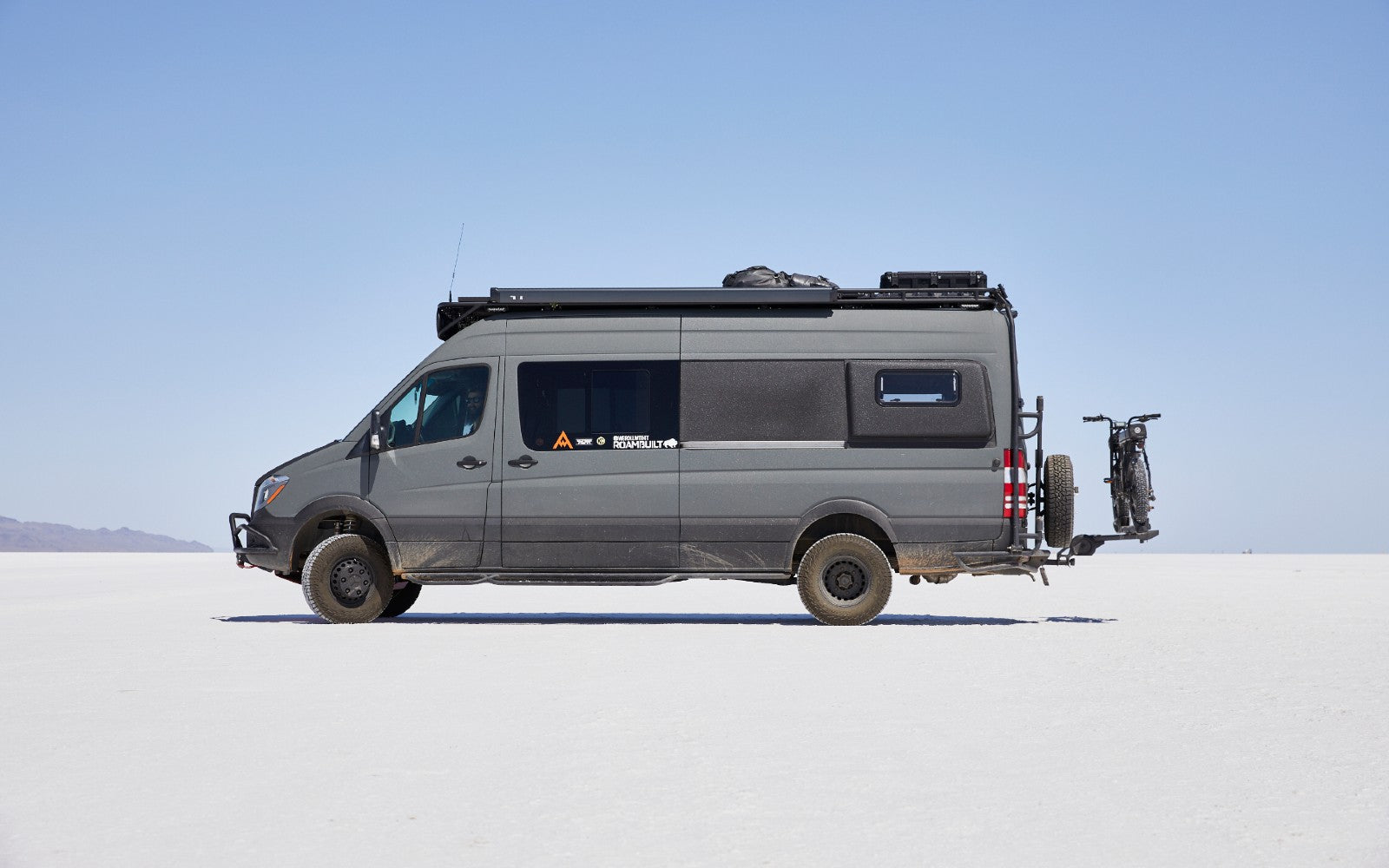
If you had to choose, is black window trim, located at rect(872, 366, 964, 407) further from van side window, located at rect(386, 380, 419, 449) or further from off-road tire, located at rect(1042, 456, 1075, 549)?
van side window, located at rect(386, 380, 419, 449)

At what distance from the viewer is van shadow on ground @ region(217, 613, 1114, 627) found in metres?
13.7

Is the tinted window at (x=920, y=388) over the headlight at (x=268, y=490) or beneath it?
over

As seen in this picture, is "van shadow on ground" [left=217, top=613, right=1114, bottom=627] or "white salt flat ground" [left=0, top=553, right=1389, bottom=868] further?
"van shadow on ground" [left=217, top=613, right=1114, bottom=627]

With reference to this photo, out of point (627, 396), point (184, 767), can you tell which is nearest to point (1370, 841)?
point (184, 767)

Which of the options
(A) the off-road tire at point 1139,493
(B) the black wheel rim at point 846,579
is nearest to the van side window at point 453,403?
(B) the black wheel rim at point 846,579

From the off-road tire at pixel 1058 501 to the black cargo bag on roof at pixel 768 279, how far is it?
2741mm

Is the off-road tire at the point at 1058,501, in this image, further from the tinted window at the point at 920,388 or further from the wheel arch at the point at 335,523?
the wheel arch at the point at 335,523

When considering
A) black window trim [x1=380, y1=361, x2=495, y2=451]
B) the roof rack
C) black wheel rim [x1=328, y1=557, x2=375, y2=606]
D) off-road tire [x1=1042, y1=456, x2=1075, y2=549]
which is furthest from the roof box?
black wheel rim [x1=328, y1=557, x2=375, y2=606]

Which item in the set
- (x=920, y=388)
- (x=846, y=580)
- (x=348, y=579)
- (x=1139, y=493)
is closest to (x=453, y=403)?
(x=348, y=579)

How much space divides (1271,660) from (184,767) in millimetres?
7761

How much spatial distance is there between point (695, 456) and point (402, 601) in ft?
12.2

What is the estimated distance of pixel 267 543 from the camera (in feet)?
44.7

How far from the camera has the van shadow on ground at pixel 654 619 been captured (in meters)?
13.7

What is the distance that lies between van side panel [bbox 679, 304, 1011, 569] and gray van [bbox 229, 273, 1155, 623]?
0.02 m
